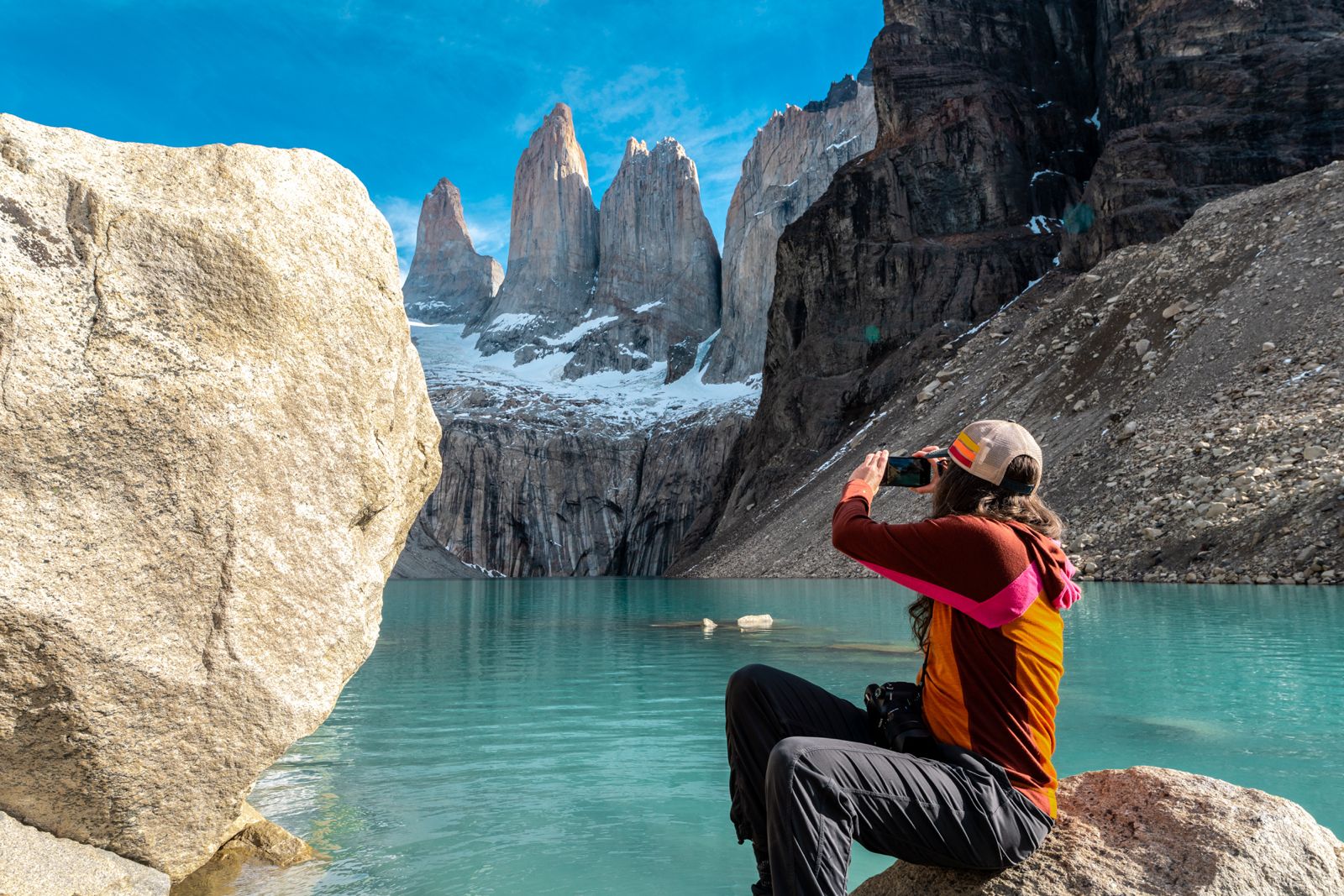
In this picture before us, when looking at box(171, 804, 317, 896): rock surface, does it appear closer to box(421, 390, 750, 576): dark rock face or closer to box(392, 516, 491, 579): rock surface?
box(392, 516, 491, 579): rock surface

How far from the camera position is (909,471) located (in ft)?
10.7

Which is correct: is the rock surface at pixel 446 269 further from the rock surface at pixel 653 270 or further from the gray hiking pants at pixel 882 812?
the gray hiking pants at pixel 882 812

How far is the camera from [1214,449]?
1027 inches

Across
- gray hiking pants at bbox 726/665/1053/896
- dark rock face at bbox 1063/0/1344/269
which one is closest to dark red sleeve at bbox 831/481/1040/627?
gray hiking pants at bbox 726/665/1053/896

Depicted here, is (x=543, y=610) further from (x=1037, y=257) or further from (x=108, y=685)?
(x=1037, y=257)

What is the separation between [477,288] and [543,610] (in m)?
140

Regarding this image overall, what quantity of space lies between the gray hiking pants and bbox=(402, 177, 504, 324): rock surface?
160430mm

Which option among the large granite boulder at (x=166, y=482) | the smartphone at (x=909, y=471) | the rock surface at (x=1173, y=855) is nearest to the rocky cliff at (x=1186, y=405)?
the rock surface at (x=1173, y=855)

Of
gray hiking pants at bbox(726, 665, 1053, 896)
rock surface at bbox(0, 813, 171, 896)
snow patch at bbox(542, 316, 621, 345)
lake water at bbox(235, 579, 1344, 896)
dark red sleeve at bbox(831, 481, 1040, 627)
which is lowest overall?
lake water at bbox(235, 579, 1344, 896)

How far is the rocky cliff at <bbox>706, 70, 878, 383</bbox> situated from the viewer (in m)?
104

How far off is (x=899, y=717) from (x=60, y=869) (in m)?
3.24

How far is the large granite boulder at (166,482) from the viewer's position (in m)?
3.48

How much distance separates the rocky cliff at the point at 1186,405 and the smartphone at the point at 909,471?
20979 mm

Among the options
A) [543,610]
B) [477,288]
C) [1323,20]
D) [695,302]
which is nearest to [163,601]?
[543,610]
